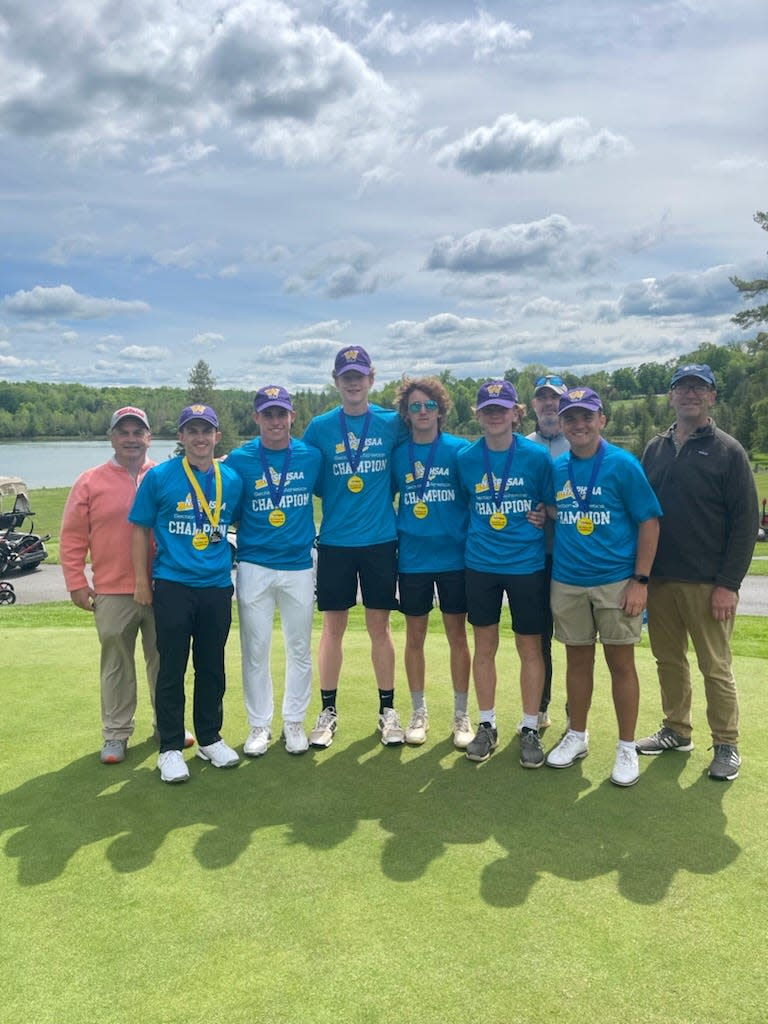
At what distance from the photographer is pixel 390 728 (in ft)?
15.4

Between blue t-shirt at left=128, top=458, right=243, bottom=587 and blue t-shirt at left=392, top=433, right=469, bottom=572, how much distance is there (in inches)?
42.4

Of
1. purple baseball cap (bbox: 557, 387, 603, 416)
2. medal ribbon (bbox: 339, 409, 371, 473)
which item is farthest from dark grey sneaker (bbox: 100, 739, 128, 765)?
purple baseball cap (bbox: 557, 387, 603, 416)

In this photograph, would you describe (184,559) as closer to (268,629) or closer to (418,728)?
(268,629)

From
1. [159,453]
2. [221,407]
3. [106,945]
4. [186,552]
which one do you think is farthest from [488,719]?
[159,453]

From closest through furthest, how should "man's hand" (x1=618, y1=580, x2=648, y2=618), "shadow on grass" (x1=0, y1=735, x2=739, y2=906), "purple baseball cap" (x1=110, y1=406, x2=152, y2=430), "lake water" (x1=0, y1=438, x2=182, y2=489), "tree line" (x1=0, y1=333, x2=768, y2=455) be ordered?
"shadow on grass" (x1=0, y1=735, x2=739, y2=906) < "man's hand" (x1=618, y1=580, x2=648, y2=618) < "purple baseball cap" (x1=110, y1=406, x2=152, y2=430) < "lake water" (x1=0, y1=438, x2=182, y2=489) < "tree line" (x1=0, y1=333, x2=768, y2=455)

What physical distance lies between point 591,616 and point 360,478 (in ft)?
5.13

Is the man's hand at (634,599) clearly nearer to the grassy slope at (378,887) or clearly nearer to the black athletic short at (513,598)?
the black athletic short at (513,598)

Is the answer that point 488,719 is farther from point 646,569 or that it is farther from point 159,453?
point 159,453

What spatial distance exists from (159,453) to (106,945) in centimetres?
10904

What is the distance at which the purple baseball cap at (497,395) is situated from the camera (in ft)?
14.3

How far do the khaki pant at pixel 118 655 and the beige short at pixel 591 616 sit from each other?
241 centimetres

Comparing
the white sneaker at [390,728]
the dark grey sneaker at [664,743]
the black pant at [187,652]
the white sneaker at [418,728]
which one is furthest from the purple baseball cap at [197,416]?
the dark grey sneaker at [664,743]

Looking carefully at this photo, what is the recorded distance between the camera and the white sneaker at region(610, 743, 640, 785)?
13.1ft

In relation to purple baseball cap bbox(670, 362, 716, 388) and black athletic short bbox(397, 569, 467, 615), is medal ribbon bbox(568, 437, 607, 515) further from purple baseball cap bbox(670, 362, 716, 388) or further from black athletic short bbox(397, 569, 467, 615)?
black athletic short bbox(397, 569, 467, 615)
